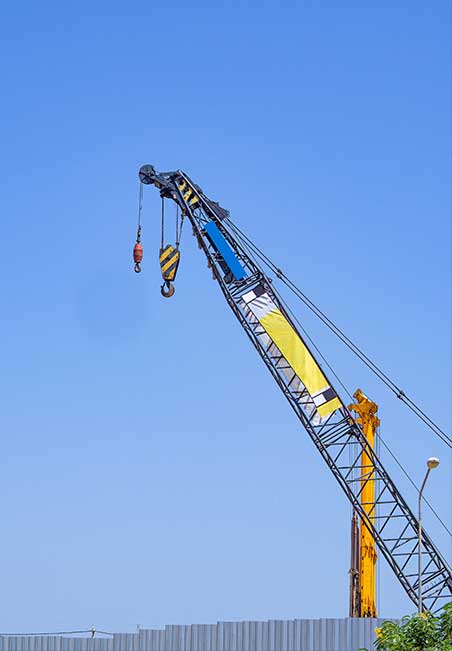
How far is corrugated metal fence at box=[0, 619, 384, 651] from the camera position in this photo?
38.1 meters

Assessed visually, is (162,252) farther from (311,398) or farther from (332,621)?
(332,621)

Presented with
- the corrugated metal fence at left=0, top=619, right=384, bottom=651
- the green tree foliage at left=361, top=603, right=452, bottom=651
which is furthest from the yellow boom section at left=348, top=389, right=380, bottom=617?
the green tree foliage at left=361, top=603, right=452, bottom=651

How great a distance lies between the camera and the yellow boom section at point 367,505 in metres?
52.2

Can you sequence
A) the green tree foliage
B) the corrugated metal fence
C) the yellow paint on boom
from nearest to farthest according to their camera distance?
1. the green tree foliage
2. the corrugated metal fence
3. the yellow paint on boom

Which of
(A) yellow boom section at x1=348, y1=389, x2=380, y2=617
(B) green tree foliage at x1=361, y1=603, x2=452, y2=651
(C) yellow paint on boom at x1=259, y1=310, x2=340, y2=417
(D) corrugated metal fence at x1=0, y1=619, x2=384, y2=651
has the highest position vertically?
(C) yellow paint on boom at x1=259, y1=310, x2=340, y2=417

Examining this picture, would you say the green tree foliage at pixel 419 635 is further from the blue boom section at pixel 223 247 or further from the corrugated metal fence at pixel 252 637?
the blue boom section at pixel 223 247

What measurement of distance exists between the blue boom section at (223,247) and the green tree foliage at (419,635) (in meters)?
25.5

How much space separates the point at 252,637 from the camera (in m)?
39.8

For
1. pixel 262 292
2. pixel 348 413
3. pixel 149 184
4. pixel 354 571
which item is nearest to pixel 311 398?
pixel 348 413

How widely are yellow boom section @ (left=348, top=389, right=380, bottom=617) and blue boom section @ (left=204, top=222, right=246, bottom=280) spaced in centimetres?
802

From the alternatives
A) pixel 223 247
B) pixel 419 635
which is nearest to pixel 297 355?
pixel 223 247

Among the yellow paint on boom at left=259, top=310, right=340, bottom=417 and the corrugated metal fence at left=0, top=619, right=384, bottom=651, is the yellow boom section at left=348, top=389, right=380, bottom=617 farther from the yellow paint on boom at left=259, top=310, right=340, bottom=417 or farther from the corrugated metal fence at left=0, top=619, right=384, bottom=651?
the corrugated metal fence at left=0, top=619, right=384, bottom=651

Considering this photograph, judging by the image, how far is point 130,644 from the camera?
43.0 m

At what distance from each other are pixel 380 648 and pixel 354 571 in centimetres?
2434
